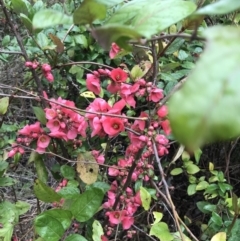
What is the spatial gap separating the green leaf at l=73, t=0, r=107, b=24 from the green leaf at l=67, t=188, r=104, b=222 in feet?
1.78

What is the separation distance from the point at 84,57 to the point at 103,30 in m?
1.43

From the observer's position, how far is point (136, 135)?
87cm

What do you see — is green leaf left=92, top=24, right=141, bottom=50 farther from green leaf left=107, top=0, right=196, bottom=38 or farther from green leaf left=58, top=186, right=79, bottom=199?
green leaf left=58, top=186, right=79, bottom=199

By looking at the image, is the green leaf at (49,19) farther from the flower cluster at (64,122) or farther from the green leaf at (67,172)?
the green leaf at (67,172)

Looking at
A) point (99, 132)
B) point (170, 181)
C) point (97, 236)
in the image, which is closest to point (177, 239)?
point (97, 236)

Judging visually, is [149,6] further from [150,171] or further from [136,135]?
[150,171]

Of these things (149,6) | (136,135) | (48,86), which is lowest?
(48,86)

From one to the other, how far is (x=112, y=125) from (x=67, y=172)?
0.73 ft

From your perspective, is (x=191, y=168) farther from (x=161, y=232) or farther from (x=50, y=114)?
(x=50, y=114)

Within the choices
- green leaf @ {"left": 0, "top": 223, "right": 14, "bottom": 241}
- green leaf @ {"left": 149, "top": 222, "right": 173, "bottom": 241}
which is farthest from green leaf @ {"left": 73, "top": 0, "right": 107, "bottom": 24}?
green leaf @ {"left": 0, "top": 223, "right": 14, "bottom": 241}

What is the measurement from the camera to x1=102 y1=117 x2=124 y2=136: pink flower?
2.83 ft

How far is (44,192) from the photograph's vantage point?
0.90 meters

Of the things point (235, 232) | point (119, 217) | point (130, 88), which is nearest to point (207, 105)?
point (130, 88)

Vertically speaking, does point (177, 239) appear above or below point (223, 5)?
below
